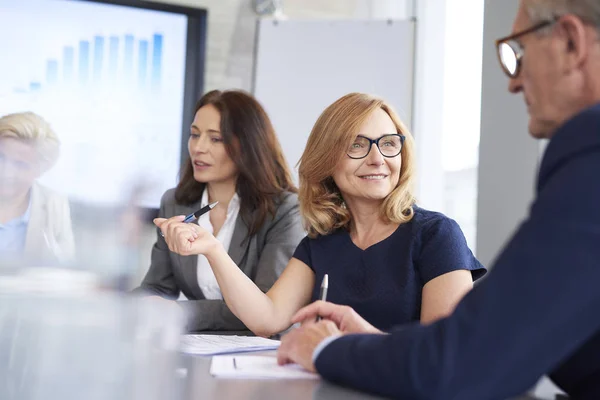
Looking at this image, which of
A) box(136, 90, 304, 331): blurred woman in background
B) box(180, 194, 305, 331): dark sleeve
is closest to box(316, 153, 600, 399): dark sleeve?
box(180, 194, 305, 331): dark sleeve

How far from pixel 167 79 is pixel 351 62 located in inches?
37.9

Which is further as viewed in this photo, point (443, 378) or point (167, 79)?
point (167, 79)

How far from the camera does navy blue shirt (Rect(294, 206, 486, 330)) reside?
1.71 meters

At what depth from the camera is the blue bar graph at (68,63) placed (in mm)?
3639

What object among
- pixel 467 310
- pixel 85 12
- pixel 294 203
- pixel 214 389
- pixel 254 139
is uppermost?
pixel 85 12

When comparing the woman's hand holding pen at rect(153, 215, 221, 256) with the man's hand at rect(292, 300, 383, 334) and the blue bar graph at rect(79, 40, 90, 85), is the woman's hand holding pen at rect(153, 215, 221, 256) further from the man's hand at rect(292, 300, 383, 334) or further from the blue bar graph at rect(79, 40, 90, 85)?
the blue bar graph at rect(79, 40, 90, 85)

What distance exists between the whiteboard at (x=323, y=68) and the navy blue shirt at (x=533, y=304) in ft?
9.72

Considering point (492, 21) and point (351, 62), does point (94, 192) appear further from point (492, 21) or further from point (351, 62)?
point (492, 21)

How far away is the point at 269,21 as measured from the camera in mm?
3820

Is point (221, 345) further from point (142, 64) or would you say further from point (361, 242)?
point (142, 64)

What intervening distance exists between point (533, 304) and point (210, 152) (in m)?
1.93

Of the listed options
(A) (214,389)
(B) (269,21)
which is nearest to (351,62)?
(B) (269,21)

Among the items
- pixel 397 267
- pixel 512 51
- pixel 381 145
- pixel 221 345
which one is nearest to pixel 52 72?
pixel 381 145

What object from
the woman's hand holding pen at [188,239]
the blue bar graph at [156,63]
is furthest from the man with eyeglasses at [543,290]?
the blue bar graph at [156,63]
